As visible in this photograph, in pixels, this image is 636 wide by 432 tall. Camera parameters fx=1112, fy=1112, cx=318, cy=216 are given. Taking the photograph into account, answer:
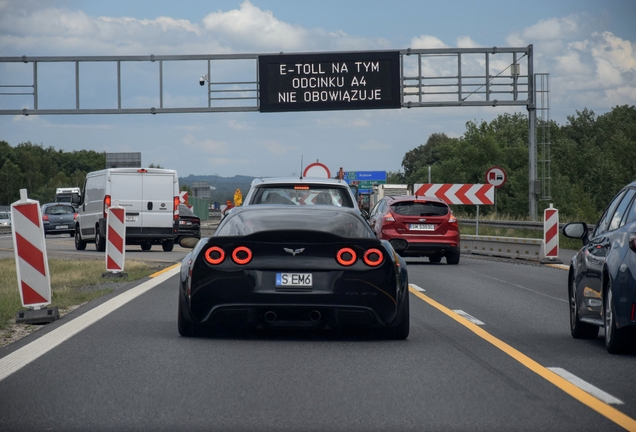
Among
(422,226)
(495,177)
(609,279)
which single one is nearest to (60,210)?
(495,177)

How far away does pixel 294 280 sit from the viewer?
29.8 ft

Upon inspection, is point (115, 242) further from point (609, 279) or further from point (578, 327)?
point (609, 279)

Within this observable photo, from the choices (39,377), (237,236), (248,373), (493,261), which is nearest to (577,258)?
(237,236)

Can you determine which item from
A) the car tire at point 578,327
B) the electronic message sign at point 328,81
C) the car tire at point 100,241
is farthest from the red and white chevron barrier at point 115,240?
the electronic message sign at point 328,81

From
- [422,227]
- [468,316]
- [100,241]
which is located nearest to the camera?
[468,316]

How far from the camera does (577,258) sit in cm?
989

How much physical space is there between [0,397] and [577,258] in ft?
17.9

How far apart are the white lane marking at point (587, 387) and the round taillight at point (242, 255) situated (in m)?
2.70

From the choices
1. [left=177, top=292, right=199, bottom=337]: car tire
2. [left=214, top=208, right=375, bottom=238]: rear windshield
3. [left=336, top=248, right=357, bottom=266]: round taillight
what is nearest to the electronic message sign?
[left=214, top=208, right=375, bottom=238]: rear windshield

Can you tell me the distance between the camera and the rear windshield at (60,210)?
48.6 meters

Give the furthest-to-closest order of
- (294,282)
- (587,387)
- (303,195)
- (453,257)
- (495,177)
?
1. (495,177)
2. (453,257)
3. (303,195)
4. (294,282)
5. (587,387)

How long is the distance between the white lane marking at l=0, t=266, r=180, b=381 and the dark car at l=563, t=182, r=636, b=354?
4296 millimetres

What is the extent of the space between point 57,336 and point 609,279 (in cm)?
462

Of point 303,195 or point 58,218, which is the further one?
point 58,218
